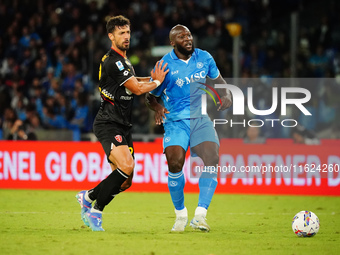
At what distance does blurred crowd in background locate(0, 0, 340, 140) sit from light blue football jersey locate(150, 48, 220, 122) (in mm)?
6242

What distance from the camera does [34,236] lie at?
24.5 feet

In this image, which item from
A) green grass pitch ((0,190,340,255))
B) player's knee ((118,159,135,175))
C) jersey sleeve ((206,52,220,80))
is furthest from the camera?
jersey sleeve ((206,52,220,80))

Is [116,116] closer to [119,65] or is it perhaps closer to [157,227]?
[119,65]

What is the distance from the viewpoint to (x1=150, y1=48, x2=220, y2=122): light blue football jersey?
8211 millimetres

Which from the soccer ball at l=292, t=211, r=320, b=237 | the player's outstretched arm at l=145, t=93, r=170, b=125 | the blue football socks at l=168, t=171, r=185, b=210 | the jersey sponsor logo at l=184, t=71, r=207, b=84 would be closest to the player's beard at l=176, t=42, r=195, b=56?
the jersey sponsor logo at l=184, t=71, r=207, b=84

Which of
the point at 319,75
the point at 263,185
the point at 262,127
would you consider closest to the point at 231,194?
the point at 263,185

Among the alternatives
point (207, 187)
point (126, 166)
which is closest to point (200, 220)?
point (207, 187)

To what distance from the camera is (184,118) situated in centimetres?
819

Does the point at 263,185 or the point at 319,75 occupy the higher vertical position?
the point at 319,75

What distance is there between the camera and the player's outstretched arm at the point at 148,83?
7867 mm

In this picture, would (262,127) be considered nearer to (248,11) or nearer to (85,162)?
(85,162)

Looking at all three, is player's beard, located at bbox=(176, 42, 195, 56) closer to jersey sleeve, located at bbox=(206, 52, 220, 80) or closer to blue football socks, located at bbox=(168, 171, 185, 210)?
jersey sleeve, located at bbox=(206, 52, 220, 80)

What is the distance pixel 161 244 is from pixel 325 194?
7.04 metres

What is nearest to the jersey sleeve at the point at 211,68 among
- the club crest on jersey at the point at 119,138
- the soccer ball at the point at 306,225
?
the club crest on jersey at the point at 119,138
